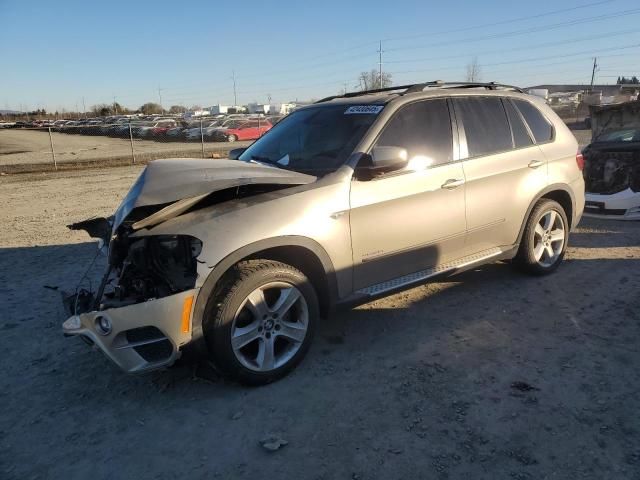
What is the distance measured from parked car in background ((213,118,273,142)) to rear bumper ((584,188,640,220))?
91.5 feet

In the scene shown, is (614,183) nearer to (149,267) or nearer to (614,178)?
(614,178)

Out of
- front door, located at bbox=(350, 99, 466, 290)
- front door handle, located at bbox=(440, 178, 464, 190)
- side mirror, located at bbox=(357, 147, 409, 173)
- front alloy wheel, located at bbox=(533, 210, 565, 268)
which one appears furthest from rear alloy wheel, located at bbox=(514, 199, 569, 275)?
side mirror, located at bbox=(357, 147, 409, 173)

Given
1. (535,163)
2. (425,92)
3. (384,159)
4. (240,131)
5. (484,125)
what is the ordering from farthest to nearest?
(240,131)
(535,163)
(484,125)
(425,92)
(384,159)

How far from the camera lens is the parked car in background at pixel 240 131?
3425 cm

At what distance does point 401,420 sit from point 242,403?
1.01 meters

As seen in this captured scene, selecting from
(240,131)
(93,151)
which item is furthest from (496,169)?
(240,131)

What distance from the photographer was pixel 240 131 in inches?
1368

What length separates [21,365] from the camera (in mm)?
3768


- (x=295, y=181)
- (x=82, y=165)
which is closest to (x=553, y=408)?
(x=295, y=181)

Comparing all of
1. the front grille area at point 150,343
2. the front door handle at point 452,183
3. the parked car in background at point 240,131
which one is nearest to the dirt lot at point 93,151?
the parked car in background at point 240,131

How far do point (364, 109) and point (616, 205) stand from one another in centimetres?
527

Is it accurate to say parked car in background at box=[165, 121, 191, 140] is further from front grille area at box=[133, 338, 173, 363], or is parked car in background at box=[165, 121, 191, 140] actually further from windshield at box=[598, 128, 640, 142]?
front grille area at box=[133, 338, 173, 363]

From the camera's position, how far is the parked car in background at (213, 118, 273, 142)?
112 ft

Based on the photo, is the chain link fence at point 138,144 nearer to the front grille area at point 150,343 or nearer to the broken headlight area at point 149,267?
the broken headlight area at point 149,267
